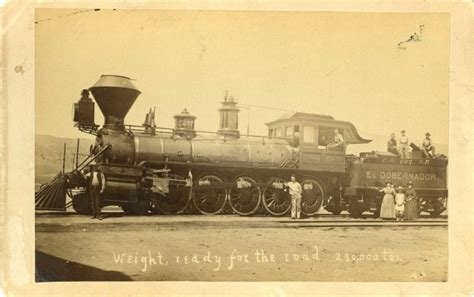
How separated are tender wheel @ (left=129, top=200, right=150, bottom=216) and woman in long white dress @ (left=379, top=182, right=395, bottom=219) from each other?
3062mm

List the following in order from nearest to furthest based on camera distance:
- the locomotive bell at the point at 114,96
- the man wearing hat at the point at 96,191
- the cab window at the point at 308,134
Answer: the locomotive bell at the point at 114,96 < the man wearing hat at the point at 96,191 < the cab window at the point at 308,134

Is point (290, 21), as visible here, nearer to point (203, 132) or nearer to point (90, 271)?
point (203, 132)

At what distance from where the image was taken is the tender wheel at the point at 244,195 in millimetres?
7012

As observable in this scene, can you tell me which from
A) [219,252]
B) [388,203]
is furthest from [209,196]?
[388,203]

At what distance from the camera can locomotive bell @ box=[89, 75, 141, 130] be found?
608cm

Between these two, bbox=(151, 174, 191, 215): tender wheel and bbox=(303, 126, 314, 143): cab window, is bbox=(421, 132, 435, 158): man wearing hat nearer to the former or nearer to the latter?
bbox=(303, 126, 314, 143): cab window

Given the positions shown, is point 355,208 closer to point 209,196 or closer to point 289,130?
point 289,130

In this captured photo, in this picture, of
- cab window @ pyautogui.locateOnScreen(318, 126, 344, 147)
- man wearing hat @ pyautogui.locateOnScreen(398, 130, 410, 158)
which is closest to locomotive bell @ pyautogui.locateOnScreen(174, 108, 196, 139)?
cab window @ pyautogui.locateOnScreen(318, 126, 344, 147)

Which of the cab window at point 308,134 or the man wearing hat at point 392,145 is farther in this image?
the cab window at point 308,134

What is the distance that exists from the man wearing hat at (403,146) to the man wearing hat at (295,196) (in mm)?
1384

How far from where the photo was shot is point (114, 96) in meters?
6.15

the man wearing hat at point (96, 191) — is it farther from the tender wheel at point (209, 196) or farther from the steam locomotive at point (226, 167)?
the tender wheel at point (209, 196)

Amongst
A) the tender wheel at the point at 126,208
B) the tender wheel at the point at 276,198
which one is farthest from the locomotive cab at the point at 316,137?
the tender wheel at the point at 126,208

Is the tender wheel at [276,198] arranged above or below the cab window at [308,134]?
below
